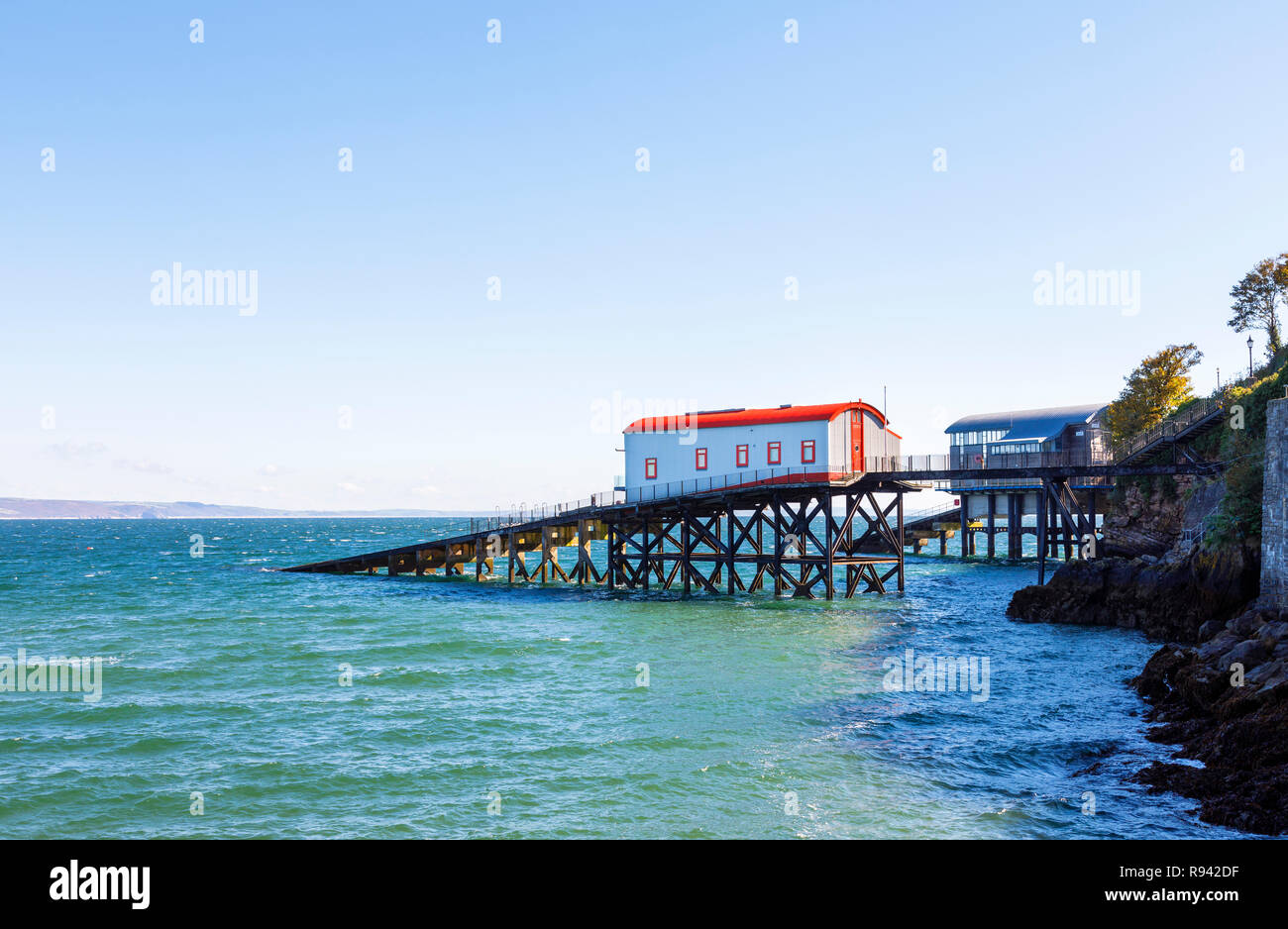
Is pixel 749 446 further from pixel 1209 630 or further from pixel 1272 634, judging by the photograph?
pixel 1272 634

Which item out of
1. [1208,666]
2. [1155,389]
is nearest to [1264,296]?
[1155,389]

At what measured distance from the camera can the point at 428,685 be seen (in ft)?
83.6

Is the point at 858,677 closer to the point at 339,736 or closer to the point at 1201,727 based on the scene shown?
the point at 1201,727

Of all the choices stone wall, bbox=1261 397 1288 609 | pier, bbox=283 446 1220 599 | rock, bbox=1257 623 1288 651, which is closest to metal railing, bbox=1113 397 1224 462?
pier, bbox=283 446 1220 599

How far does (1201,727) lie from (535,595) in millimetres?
34590

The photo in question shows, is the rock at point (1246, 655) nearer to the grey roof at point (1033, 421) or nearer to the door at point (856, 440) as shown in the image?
the door at point (856, 440)

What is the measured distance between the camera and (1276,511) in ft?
82.0

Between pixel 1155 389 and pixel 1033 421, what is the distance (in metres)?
14.0

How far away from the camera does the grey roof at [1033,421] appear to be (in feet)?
235

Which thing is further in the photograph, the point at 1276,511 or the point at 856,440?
the point at 856,440

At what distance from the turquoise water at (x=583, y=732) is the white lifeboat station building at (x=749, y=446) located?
26.0ft

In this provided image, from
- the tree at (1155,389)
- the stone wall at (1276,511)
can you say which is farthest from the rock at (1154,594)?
the tree at (1155,389)

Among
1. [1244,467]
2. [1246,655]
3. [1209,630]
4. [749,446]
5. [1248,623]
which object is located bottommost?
[1209,630]
